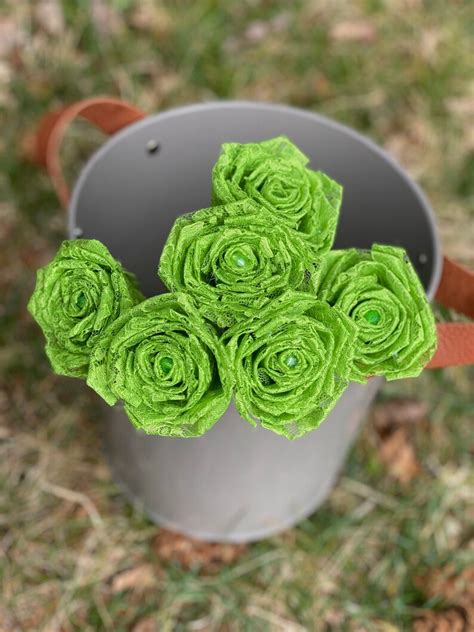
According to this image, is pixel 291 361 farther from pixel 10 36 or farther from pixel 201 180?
pixel 10 36

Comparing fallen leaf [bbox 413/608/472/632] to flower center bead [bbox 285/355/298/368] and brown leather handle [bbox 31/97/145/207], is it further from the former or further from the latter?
brown leather handle [bbox 31/97/145/207]

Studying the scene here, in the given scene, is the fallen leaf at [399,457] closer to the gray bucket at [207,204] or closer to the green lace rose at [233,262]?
the gray bucket at [207,204]

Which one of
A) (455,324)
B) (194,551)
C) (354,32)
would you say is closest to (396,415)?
(194,551)

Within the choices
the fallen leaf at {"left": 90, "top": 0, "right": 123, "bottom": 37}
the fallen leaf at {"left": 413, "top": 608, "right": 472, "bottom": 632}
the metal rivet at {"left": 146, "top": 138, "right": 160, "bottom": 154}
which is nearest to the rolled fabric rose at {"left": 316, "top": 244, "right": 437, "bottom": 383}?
the metal rivet at {"left": 146, "top": 138, "right": 160, "bottom": 154}

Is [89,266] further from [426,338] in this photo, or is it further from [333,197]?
[426,338]

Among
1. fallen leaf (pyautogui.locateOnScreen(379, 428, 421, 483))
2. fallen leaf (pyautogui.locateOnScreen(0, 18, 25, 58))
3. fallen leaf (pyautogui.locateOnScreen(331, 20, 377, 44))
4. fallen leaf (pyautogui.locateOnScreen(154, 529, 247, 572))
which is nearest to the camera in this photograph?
fallen leaf (pyautogui.locateOnScreen(154, 529, 247, 572))

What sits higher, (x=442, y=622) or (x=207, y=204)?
(x=207, y=204)

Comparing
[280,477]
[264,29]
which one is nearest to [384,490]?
[280,477]
